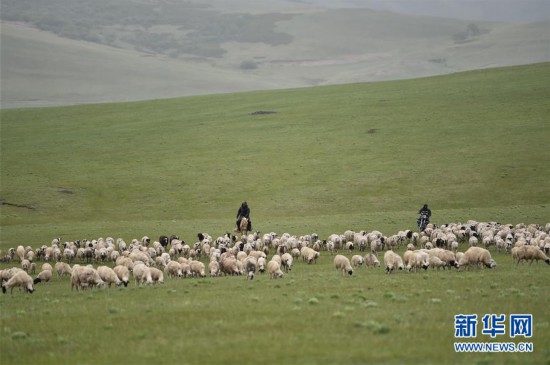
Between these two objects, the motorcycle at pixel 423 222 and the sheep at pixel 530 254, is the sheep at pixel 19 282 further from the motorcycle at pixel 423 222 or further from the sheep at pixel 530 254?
the motorcycle at pixel 423 222

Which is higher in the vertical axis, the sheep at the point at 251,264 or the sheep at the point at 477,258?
the sheep at the point at 477,258

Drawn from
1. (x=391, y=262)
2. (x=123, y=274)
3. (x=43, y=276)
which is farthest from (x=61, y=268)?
(x=391, y=262)

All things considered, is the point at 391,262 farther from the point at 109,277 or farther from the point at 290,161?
the point at 290,161

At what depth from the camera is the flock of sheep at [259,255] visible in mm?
24797

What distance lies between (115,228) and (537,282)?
100ft

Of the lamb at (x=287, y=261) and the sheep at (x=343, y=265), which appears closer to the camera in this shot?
the sheep at (x=343, y=265)

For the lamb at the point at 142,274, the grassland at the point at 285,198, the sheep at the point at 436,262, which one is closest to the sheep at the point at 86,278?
the grassland at the point at 285,198

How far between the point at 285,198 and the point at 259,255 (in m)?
27.3

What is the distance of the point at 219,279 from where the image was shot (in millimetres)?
25188

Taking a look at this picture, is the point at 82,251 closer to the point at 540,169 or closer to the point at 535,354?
the point at 535,354

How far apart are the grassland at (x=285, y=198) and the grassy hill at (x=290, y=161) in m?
0.29

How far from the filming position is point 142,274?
24.5 metres

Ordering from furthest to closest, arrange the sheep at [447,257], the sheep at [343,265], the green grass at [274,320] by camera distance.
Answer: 1. the sheep at [447,257]
2. the sheep at [343,265]
3. the green grass at [274,320]

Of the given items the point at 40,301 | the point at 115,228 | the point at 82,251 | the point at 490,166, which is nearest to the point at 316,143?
the point at 490,166
